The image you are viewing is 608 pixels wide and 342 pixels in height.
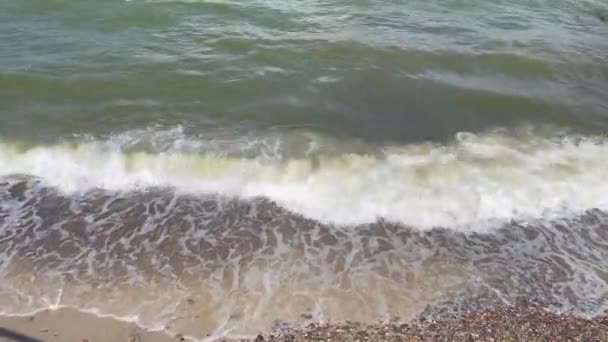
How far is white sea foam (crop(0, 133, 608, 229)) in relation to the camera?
11180mm

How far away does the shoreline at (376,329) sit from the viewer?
7.68m

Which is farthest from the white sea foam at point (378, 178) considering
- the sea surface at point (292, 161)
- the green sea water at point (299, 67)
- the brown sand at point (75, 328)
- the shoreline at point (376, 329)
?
the brown sand at point (75, 328)

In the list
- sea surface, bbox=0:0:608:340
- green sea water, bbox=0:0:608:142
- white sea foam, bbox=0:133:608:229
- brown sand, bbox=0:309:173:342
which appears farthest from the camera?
green sea water, bbox=0:0:608:142

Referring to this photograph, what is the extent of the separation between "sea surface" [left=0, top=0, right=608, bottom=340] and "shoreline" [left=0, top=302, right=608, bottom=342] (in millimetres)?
219

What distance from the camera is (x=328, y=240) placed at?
10.1m

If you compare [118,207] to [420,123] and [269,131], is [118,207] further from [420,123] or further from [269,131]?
[420,123]

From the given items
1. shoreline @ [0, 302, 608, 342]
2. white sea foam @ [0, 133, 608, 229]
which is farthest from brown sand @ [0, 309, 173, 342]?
white sea foam @ [0, 133, 608, 229]

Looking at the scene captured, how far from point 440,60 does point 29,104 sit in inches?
478

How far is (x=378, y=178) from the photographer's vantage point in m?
12.2

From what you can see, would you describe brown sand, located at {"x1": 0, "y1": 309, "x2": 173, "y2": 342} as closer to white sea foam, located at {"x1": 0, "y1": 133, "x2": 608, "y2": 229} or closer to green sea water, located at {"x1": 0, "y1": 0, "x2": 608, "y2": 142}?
white sea foam, located at {"x1": 0, "y1": 133, "x2": 608, "y2": 229}

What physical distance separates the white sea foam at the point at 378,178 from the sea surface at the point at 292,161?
5cm

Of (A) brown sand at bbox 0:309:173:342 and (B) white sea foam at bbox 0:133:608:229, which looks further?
(B) white sea foam at bbox 0:133:608:229

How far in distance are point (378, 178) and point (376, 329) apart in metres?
4.80

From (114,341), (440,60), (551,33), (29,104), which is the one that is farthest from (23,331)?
(551,33)
